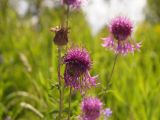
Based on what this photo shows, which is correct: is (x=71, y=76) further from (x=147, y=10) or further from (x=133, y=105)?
(x=147, y=10)

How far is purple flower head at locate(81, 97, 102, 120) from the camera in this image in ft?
4.56

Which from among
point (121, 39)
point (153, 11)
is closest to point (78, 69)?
point (121, 39)

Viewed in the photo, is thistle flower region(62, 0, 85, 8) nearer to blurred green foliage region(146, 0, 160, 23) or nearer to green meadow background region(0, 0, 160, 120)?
green meadow background region(0, 0, 160, 120)

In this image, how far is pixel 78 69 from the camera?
4.40 ft

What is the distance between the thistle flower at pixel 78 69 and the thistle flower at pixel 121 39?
144mm

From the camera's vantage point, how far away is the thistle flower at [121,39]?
1.49 meters

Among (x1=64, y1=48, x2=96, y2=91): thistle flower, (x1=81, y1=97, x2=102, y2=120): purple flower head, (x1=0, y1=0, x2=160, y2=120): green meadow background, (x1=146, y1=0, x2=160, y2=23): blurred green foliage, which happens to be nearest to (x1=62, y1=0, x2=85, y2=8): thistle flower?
(x1=0, y1=0, x2=160, y2=120): green meadow background

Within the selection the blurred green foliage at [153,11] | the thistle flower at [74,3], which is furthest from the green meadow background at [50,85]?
the blurred green foliage at [153,11]

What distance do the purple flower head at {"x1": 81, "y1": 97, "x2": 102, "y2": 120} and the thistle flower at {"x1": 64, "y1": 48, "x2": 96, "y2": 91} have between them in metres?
0.09

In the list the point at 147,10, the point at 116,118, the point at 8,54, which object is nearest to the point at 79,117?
the point at 116,118

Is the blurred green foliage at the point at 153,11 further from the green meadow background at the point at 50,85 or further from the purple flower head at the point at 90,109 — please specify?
the purple flower head at the point at 90,109

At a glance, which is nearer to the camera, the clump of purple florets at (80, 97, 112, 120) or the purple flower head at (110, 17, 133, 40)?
the clump of purple florets at (80, 97, 112, 120)

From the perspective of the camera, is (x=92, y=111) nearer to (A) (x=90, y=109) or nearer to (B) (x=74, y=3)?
(A) (x=90, y=109)

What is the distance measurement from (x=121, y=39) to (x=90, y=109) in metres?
0.27
